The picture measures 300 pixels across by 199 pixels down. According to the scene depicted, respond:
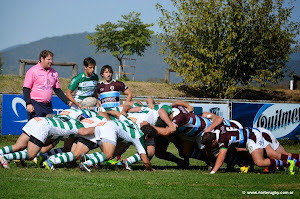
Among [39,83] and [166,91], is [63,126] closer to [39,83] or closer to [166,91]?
[39,83]

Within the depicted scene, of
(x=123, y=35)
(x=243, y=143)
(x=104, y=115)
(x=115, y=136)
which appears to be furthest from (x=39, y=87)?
(x=123, y=35)

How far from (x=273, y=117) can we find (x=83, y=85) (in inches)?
391

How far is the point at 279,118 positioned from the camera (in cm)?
1923

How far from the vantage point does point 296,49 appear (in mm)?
28641

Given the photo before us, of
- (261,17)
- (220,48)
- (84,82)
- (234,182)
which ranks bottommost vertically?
(234,182)

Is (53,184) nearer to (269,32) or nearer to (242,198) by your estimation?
(242,198)

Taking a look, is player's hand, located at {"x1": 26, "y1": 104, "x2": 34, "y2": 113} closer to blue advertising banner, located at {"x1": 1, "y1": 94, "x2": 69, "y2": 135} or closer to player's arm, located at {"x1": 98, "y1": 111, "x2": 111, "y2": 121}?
player's arm, located at {"x1": 98, "y1": 111, "x2": 111, "y2": 121}

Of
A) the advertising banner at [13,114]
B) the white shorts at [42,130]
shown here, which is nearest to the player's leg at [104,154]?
the white shorts at [42,130]

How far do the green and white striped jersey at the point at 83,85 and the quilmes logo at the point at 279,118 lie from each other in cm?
898

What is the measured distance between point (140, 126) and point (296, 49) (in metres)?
20.8

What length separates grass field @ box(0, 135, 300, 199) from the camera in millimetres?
6727

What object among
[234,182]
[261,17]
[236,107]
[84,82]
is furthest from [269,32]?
[234,182]

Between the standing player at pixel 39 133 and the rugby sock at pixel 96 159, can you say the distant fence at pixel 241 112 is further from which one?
the rugby sock at pixel 96 159

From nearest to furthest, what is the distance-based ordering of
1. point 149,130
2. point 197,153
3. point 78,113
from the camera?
point 149,130 → point 78,113 → point 197,153
